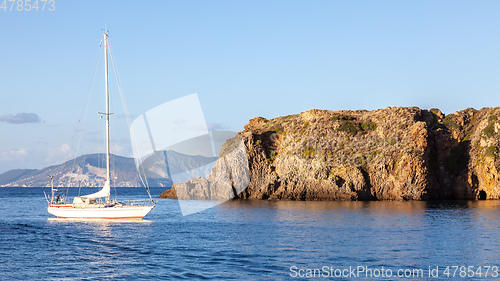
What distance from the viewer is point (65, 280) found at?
2948 centimetres

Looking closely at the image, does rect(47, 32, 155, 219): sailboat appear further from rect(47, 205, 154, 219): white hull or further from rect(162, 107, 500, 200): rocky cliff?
rect(162, 107, 500, 200): rocky cliff

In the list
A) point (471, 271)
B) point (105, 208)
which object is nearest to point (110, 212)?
point (105, 208)

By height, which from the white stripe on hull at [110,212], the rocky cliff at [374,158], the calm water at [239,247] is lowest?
the calm water at [239,247]

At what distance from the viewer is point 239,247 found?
4034 cm

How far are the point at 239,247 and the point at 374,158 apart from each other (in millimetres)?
75342

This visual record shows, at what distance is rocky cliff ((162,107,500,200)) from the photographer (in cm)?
10469

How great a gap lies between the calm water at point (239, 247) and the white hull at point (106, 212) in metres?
1.34

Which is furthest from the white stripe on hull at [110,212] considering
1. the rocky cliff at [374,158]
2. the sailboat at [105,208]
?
the rocky cliff at [374,158]

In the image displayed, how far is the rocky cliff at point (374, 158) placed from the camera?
10469 cm

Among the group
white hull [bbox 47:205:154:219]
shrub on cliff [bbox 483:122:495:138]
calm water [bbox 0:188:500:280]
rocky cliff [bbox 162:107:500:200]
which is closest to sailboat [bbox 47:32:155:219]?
white hull [bbox 47:205:154:219]

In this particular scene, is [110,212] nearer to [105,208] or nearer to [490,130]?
[105,208]

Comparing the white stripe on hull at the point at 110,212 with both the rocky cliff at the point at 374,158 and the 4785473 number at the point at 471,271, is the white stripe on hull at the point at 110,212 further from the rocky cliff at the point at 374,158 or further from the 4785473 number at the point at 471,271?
the rocky cliff at the point at 374,158

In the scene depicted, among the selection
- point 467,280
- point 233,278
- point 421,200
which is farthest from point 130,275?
point 421,200

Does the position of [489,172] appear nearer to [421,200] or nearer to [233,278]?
[421,200]
